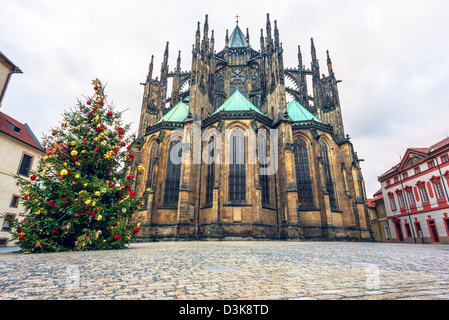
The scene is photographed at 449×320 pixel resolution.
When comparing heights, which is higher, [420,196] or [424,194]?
[424,194]

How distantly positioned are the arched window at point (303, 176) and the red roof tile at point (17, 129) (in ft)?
72.9

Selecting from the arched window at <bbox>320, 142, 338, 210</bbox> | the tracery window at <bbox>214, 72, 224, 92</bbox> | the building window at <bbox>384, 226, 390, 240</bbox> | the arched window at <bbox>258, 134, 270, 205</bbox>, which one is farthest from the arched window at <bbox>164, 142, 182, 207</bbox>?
the building window at <bbox>384, 226, 390, 240</bbox>

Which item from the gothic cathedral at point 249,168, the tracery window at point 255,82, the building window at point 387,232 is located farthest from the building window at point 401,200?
the tracery window at point 255,82

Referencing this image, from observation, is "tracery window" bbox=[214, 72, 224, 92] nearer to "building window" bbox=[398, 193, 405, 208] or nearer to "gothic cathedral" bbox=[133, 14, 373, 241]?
"gothic cathedral" bbox=[133, 14, 373, 241]

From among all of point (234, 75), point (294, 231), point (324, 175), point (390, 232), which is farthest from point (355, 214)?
point (234, 75)

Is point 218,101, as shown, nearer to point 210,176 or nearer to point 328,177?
point 210,176

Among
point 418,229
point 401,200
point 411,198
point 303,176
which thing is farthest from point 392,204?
Answer: point 303,176

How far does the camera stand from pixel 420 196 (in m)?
24.1

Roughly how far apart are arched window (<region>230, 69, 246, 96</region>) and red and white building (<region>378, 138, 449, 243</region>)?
20960 millimetres

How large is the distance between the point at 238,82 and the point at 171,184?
50.4 ft

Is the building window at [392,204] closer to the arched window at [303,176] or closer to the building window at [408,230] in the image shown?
the building window at [408,230]

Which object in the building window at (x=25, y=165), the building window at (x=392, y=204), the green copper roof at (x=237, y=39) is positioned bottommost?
the building window at (x=392, y=204)

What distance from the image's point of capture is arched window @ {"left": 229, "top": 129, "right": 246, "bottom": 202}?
58.1ft

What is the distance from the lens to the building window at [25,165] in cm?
1680
